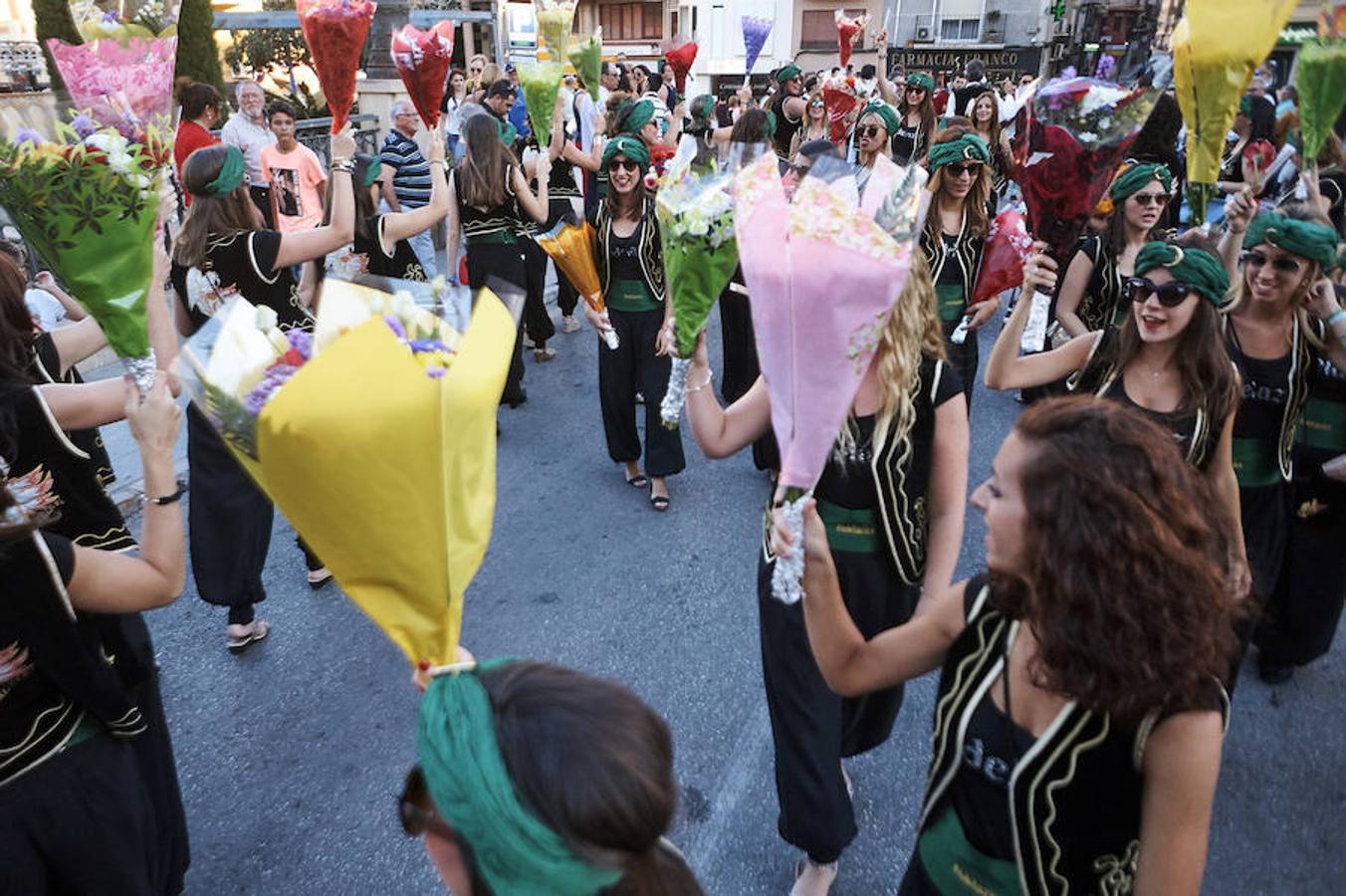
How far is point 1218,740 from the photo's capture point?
137cm

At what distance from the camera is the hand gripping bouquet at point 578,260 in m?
4.64

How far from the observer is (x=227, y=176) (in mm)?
3531

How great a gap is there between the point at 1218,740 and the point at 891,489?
106 cm

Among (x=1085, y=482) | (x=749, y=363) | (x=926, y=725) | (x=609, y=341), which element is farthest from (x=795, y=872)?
(x=749, y=363)

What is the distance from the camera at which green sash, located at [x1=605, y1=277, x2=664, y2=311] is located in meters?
5.11

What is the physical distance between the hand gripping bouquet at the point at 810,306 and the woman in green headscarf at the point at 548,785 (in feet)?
1.84

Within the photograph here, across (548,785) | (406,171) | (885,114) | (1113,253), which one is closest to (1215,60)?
(1113,253)

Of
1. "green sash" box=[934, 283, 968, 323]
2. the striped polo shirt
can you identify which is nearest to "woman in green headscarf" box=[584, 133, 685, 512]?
"green sash" box=[934, 283, 968, 323]

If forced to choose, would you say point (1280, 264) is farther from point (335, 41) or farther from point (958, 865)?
point (335, 41)

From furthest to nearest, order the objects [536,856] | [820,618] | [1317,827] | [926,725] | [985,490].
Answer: [926,725], [1317,827], [820,618], [985,490], [536,856]

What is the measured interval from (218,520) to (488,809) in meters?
3.22

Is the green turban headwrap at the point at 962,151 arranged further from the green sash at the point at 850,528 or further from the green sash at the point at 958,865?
the green sash at the point at 958,865

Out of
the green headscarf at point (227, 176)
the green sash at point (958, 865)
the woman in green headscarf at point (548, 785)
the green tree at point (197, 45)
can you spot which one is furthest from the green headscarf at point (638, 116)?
the green tree at point (197, 45)

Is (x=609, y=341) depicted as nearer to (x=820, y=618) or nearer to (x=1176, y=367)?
(x=1176, y=367)
